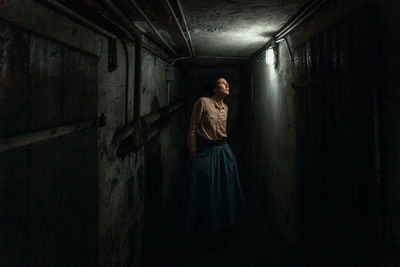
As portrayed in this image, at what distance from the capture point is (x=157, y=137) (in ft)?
12.3

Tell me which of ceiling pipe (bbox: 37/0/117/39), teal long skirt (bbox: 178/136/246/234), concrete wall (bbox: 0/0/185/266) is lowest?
teal long skirt (bbox: 178/136/246/234)

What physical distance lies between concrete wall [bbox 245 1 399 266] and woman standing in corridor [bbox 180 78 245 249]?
0.96 m

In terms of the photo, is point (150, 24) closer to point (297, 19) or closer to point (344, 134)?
point (297, 19)

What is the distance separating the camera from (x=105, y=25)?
1.80 m

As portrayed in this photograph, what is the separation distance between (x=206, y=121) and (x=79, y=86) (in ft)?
7.62

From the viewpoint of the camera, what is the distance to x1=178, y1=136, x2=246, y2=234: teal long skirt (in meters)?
3.32

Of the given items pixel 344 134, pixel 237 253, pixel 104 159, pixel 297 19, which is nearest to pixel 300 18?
pixel 297 19

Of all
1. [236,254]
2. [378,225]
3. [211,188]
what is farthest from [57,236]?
[236,254]

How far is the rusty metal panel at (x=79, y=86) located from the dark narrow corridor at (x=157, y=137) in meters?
0.01

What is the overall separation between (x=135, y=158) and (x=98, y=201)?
38.0 inches

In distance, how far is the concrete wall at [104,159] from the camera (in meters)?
1.03

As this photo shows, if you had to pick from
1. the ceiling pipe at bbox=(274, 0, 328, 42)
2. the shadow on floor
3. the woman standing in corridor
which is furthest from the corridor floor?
the ceiling pipe at bbox=(274, 0, 328, 42)

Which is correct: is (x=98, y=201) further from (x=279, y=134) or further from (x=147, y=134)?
(x=279, y=134)

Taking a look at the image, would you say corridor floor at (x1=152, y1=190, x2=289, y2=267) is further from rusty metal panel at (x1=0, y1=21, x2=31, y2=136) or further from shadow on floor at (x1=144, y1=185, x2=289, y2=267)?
rusty metal panel at (x1=0, y1=21, x2=31, y2=136)
